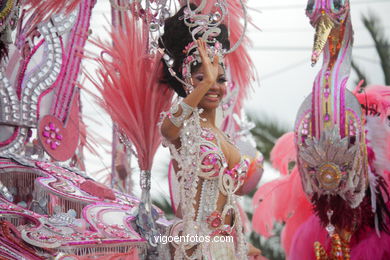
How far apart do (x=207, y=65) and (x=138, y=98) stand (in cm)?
42

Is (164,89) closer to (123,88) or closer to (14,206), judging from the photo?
(123,88)

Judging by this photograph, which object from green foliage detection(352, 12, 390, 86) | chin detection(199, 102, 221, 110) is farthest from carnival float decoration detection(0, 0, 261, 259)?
green foliage detection(352, 12, 390, 86)

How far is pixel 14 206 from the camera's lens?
2.64m

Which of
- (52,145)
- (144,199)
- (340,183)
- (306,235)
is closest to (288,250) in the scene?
(306,235)

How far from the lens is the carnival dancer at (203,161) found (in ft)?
8.02

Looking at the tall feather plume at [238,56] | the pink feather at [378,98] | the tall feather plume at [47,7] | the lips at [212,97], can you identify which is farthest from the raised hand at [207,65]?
the pink feather at [378,98]

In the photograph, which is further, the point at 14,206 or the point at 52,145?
the point at 52,145

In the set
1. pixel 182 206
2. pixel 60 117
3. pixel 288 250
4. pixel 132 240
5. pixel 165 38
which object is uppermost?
pixel 165 38

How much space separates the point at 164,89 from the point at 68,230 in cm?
67

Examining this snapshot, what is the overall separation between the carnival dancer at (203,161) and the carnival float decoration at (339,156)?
1.62ft

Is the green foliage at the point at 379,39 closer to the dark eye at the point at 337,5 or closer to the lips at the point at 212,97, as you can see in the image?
the dark eye at the point at 337,5

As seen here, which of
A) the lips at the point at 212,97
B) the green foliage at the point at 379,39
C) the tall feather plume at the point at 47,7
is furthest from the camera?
the green foliage at the point at 379,39

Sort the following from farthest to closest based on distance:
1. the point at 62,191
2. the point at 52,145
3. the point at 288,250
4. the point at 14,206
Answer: the point at 288,250 → the point at 52,145 → the point at 62,191 → the point at 14,206

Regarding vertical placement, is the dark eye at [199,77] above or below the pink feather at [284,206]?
above
